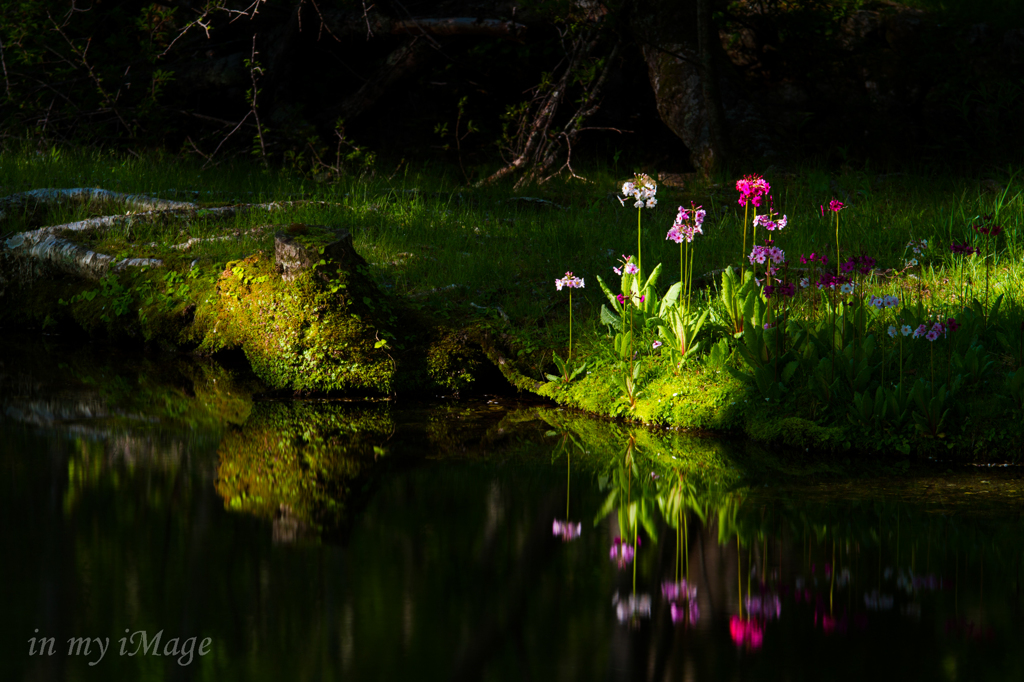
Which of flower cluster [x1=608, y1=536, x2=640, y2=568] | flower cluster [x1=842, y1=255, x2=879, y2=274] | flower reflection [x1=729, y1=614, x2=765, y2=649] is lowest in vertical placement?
flower reflection [x1=729, y1=614, x2=765, y2=649]

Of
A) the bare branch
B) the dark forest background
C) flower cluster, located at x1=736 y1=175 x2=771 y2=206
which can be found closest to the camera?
flower cluster, located at x1=736 y1=175 x2=771 y2=206

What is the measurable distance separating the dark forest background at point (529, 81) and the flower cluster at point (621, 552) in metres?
6.82

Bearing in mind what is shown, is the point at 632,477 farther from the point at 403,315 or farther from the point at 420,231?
the point at 420,231

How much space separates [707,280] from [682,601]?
3757mm

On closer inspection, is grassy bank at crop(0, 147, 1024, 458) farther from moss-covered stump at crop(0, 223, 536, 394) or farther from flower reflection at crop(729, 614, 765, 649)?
flower reflection at crop(729, 614, 765, 649)

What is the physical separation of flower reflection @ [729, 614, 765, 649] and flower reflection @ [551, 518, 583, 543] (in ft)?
2.77

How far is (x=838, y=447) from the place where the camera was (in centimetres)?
476

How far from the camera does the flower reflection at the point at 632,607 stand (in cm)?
307

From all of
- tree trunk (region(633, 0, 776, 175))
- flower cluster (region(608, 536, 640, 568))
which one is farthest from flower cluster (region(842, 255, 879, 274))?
tree trunk (region(633, 0, 776, 175))

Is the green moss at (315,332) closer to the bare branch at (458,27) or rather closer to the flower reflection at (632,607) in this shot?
the flower reflection at (632,607)

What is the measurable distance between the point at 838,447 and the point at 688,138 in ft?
20.5

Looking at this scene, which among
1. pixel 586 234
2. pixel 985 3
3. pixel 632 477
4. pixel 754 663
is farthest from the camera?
pixel 985 3

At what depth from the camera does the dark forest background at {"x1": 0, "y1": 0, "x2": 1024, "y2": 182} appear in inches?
407

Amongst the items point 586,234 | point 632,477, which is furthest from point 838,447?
point 586,234
